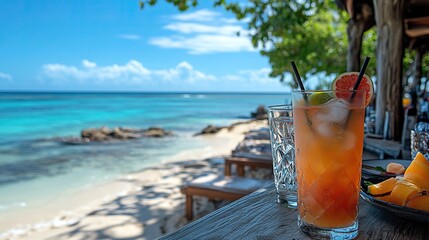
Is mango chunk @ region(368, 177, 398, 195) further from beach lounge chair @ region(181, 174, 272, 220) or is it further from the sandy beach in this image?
the sandy beach

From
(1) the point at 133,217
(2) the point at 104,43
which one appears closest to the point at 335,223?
(1) the point at 133,217

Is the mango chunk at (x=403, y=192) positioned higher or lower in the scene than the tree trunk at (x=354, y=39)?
lower

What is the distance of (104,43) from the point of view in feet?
206

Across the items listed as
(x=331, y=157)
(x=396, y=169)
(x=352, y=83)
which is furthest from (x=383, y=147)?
(x=331, y=157)

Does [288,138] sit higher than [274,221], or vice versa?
[288,138]

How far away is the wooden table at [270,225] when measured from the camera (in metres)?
0.81

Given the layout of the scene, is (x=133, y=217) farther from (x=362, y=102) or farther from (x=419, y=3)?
(x=419, y=3)

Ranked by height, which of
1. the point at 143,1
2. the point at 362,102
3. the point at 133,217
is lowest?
the point at 133,217

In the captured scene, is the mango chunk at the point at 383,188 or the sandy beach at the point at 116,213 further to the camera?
the sandy beach at the point at 116,213

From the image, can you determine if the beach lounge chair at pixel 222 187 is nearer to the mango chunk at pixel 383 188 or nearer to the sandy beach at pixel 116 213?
the sandy beach at pixel 116 213

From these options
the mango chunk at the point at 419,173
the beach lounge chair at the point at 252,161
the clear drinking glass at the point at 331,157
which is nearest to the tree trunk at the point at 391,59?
the beach lounge chair at the point at 252,161

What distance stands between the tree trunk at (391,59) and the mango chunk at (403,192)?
2.42 metres

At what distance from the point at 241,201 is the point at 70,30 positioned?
194 ft

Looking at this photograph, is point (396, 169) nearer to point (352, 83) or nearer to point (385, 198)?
point (385, 198)
